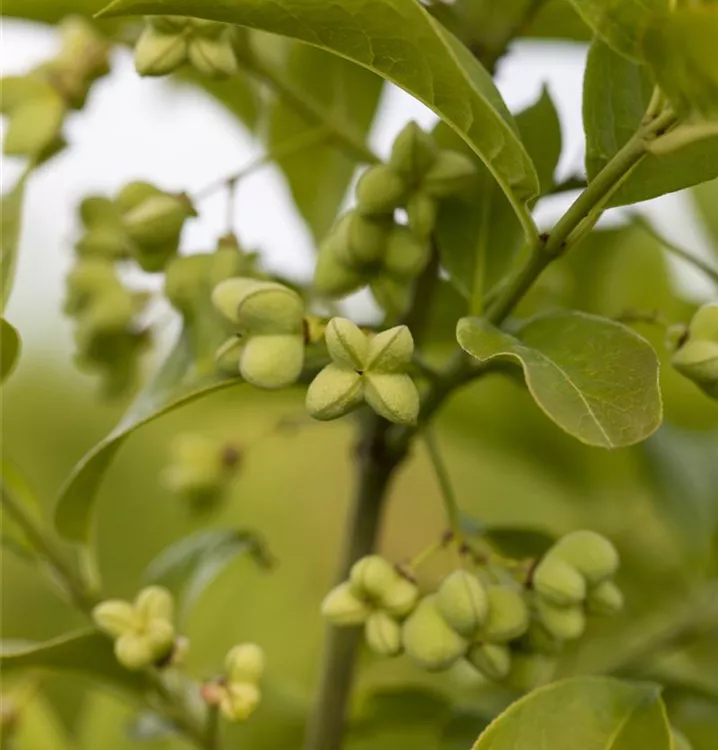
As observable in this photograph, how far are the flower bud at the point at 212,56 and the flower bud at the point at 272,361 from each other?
5.5 inches

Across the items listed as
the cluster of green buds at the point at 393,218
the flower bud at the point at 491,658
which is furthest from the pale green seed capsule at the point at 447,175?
the flower bud at the point at 491,658

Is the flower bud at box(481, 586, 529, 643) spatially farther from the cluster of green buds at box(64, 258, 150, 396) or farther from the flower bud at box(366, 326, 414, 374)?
the cluster of green buds at box(64, 258, 150, 396)

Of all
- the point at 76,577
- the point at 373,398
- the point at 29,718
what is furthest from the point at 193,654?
the point at 373,398

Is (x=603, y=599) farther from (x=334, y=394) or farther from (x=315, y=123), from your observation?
(x=315, y=123)

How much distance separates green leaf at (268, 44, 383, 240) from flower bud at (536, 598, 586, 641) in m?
0.33

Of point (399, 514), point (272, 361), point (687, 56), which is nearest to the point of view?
point (687, 56)

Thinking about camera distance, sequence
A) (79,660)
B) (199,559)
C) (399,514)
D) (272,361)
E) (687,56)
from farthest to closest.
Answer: (399,514) → (199,559) → (79,660) → (272,361) → (687,56)

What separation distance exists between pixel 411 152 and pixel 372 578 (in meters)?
0.20

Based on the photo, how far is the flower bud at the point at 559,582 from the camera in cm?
50

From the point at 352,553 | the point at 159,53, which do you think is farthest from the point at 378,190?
the point at 352,553

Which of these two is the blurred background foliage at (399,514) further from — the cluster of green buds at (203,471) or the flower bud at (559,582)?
the flower bud at (559,582)

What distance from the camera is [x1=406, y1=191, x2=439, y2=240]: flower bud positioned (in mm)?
512

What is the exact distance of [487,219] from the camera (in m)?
0.54

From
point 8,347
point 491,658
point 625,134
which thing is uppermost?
point 625,134
